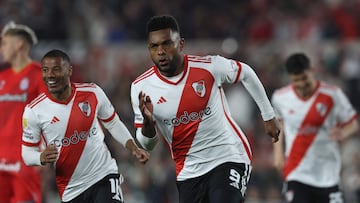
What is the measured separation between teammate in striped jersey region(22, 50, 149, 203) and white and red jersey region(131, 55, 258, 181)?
52 centimetres

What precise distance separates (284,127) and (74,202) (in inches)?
137

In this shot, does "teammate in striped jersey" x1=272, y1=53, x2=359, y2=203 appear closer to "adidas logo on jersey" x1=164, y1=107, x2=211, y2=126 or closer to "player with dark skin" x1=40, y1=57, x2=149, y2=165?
"adidas logo on jersey" x1=164, y1=107, x2=211, y2=126

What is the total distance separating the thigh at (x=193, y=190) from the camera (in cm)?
924

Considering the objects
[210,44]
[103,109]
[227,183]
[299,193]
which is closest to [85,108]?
[103,109]

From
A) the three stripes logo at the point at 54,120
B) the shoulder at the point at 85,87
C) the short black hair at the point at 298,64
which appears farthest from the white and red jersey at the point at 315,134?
the three stripes logo at the point at 54,120

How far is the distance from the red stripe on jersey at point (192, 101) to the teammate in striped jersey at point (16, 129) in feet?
9.48

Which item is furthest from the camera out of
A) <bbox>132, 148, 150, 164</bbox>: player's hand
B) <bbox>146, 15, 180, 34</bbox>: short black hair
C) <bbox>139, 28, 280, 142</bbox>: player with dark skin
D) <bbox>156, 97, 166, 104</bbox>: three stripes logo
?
<bbox>132, 148, 150, 164</bbox>: player's hand

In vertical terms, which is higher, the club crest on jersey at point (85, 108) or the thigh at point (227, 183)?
the club crest on jersey at point (85, 108)

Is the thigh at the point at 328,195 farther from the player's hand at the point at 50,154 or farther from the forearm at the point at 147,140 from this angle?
the player's hand at the point at 50,154

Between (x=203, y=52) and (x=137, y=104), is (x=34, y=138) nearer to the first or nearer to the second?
(x=137, y=104)

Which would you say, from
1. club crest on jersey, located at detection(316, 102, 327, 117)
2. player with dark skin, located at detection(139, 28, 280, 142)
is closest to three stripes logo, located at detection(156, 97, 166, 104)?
player with dark skin, located at detection(139, 28, 280, 142)

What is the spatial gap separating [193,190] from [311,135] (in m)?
2.92

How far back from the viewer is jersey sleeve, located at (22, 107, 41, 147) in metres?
9.59

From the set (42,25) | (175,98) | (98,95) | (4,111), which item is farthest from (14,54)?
(42,25)
